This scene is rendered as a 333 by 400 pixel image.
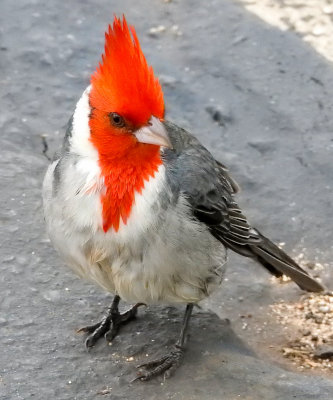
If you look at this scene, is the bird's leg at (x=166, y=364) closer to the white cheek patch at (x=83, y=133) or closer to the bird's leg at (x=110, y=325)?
the bird's leg at (x=110, y=325)

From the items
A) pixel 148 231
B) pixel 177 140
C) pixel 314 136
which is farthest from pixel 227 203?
pixel 314 136

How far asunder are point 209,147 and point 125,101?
2.17 meters

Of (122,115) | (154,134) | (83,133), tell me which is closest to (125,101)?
(122,115)

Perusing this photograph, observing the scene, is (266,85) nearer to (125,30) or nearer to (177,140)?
(177,140)

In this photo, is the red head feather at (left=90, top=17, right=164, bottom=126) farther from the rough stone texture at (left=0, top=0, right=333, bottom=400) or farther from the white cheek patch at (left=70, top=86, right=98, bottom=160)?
the rough stone texture at (left=0, top=0, right=333, bottom=400)

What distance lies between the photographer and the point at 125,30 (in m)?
4.02

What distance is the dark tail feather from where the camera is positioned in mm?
4945

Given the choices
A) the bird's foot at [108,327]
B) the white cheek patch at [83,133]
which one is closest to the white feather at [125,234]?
the white cheek patch at [83,133]

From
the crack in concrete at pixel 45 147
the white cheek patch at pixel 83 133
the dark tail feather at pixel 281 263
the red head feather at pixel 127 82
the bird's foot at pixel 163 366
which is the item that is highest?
the red head feather at pixel 127 82

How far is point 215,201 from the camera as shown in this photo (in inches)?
179

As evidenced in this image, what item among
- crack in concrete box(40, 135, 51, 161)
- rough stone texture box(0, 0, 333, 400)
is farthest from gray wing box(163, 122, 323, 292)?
crack in concrete box(40, 135, 51, 161)

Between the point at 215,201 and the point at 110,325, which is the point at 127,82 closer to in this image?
the point at 215,201

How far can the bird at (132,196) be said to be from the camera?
4004mm

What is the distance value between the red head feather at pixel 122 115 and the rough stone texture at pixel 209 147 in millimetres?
794
